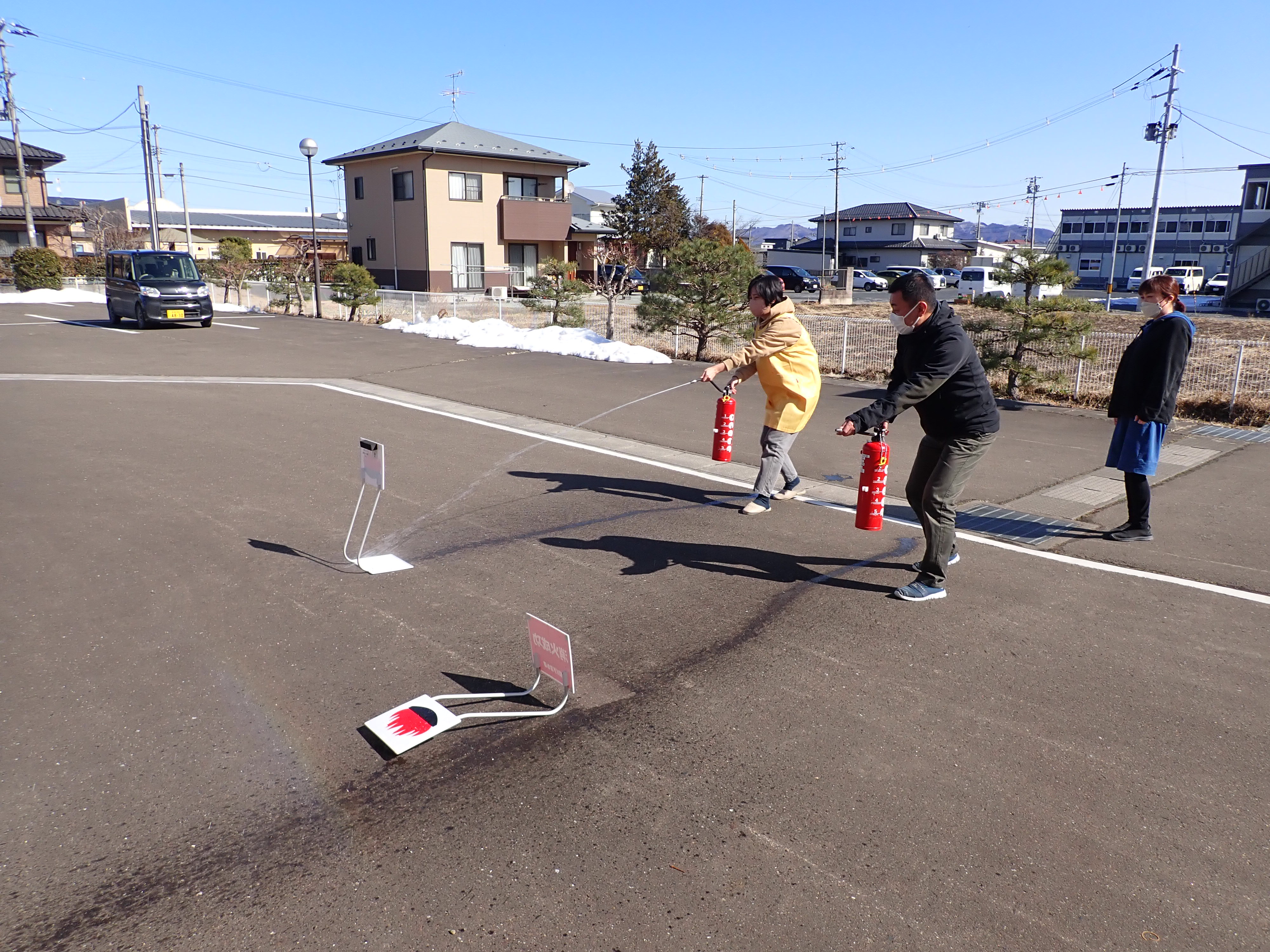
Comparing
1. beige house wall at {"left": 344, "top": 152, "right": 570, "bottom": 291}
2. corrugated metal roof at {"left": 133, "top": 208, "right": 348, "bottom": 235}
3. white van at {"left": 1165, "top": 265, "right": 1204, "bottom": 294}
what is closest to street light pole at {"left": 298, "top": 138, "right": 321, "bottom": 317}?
beige house wall at {"left": 344, "top": 152, "right": 570, "bottom": 291}

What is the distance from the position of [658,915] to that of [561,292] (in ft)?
64.3

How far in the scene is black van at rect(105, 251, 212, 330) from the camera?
21.2 metres

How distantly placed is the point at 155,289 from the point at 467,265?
20787 millimetres

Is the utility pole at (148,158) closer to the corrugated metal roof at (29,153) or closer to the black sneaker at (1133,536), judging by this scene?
the corrugated metal roof at (29,153)

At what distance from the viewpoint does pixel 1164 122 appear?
41.8 m

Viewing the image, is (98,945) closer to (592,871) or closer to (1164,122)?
(592,871)

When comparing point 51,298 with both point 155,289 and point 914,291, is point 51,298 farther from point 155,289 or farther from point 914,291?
point 914,291

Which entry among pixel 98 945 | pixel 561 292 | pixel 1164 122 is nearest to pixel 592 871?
pixel 98 945

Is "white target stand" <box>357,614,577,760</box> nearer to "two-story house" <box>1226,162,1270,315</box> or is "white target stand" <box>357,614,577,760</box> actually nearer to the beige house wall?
Result: the beige house wall

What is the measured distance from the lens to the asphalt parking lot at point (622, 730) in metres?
2.82

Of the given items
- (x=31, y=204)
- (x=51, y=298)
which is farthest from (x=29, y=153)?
(x=51, y=298)

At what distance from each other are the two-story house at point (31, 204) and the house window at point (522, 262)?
25541 millimetres

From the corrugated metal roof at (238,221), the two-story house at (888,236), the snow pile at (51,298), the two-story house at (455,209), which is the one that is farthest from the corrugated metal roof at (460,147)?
the two-story house at (888,236)

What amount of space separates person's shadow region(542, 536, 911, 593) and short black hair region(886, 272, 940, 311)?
1.79 m
